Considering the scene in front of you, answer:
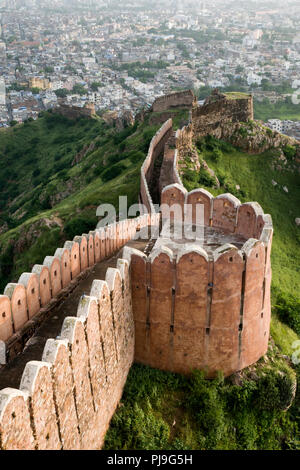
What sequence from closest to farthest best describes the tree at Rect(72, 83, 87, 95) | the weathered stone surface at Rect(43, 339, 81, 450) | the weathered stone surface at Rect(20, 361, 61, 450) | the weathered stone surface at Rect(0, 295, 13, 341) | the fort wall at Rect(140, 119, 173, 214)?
1. the weathered stone surface at Rect(20, 361, 61, 450)
2. the weathered stone surface at Rect(43, 339, 81, 450)
3. the weathered stone surface at Rect(0, 295, 13, 341)
4. the fort wall at Rect(140, 119, 173, 214)
5. the tree at Rect(72, 83, 87, 95)

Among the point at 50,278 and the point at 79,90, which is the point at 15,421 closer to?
the point at 50,278

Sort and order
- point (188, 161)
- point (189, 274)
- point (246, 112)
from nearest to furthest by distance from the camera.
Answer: point (189, 274)
point (188, 161)
point (246, 112)

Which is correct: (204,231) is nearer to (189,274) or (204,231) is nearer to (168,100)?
(189,274)

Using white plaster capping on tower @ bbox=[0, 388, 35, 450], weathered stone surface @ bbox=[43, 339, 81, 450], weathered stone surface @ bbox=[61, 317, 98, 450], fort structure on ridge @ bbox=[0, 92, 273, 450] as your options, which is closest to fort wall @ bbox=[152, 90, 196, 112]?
fort structure on ridge @ bbox=[0, 92, 273, 450]

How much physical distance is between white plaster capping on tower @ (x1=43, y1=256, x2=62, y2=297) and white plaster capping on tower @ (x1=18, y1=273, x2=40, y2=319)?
841mm

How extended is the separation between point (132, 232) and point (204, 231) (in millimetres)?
3060

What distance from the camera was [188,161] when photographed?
3550cm

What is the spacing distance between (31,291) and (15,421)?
5314 millimetres

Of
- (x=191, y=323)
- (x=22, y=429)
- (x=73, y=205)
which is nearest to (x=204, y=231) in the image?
(x=191, y=323)

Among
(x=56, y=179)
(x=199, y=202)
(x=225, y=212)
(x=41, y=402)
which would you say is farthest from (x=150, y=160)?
(x=41, y=402)

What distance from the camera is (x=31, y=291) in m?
13.5

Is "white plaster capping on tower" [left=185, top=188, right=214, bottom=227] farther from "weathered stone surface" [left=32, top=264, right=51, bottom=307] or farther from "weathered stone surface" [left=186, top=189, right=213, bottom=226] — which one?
"weathered stone surface" [left=32, top=264, right=51, bottom=307]

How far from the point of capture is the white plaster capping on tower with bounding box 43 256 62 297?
14.5m

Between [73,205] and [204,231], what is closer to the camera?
[204,231]
